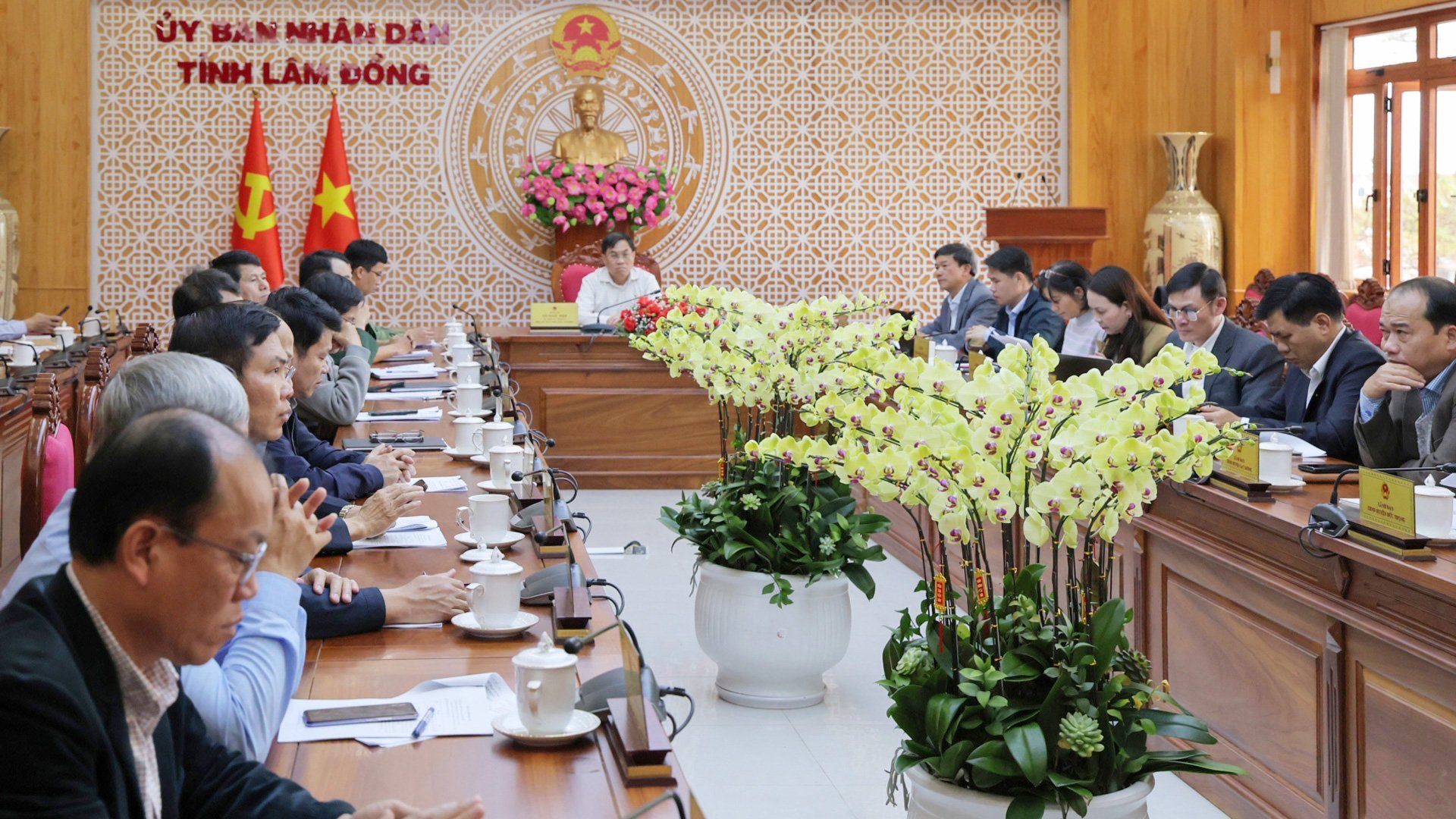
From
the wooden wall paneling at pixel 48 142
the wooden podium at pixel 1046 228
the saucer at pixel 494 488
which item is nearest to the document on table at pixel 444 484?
the saucer at pixel 494 488

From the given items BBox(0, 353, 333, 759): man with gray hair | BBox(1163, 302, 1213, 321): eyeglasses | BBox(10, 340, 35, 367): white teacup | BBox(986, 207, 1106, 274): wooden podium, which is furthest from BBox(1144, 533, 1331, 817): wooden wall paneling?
BBox(986, 207, 1106, 274): wooden podium

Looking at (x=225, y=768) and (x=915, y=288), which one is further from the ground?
(x=915, y=288)

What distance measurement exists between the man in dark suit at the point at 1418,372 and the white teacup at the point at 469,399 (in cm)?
256

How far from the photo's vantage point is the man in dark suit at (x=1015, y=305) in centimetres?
678

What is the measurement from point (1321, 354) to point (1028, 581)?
237 centimetres

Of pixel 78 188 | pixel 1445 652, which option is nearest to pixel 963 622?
pixel 1445 652

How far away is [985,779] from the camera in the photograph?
85.3 inches

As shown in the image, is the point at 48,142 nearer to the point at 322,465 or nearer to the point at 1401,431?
the point at 322,465

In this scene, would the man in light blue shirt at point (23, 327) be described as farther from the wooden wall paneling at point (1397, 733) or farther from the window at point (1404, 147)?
the window at point (1404, 147)

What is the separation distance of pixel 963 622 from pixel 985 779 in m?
0.24

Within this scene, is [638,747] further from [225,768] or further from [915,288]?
[915,288]

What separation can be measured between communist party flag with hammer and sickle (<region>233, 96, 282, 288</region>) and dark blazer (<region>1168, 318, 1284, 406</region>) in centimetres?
579

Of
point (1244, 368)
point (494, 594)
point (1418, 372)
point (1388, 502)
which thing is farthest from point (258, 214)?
point (1388, 502)

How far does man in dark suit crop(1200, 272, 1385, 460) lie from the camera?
4.06 metres
